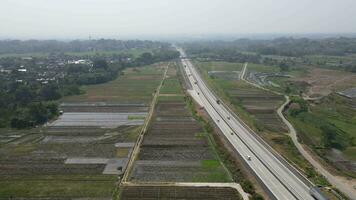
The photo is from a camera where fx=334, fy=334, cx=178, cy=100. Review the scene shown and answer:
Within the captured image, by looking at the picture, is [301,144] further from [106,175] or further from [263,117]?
[106,175]

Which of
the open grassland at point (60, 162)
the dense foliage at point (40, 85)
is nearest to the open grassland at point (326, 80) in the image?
the open grassland at point (60, 162)

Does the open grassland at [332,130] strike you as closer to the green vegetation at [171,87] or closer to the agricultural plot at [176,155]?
the agricultural plot at [176,155]

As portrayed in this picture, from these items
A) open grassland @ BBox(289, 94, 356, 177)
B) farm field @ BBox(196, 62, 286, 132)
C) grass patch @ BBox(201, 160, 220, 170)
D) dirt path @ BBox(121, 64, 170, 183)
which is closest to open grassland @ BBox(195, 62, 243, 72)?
farm field @ BBox(196, 62, 286, 132)

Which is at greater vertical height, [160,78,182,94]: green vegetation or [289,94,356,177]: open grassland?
[160,78,182,94]: green vegetation

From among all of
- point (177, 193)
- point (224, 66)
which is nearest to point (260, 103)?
point (177, 193)

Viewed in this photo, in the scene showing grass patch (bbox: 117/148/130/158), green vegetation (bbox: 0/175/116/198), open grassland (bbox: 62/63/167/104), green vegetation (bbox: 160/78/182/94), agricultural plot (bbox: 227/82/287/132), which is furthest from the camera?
green vegetation (bbox: 160/78/182/94)

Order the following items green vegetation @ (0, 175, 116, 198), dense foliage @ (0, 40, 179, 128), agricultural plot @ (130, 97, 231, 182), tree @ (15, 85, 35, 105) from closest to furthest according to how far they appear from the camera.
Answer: green vegetation @ (0, 175, 116, 198) < agricultural plot @ (130, 97, 231, 182) < dense foliage @ (0, 40, 179, 128) < tree @ (15, 85, 35, 105)

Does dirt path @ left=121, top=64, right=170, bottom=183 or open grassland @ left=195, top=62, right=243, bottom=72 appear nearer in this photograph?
dirt path @ left=121, top=64, right=170, bottom=183

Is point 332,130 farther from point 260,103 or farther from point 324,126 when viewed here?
point 260,103

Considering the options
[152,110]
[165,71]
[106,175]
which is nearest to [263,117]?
[152,110]

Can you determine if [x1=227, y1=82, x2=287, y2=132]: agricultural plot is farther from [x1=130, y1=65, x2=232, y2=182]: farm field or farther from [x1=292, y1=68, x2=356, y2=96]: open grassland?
[x1=292, y1=68, x2=356, y2=96]: open grassland
